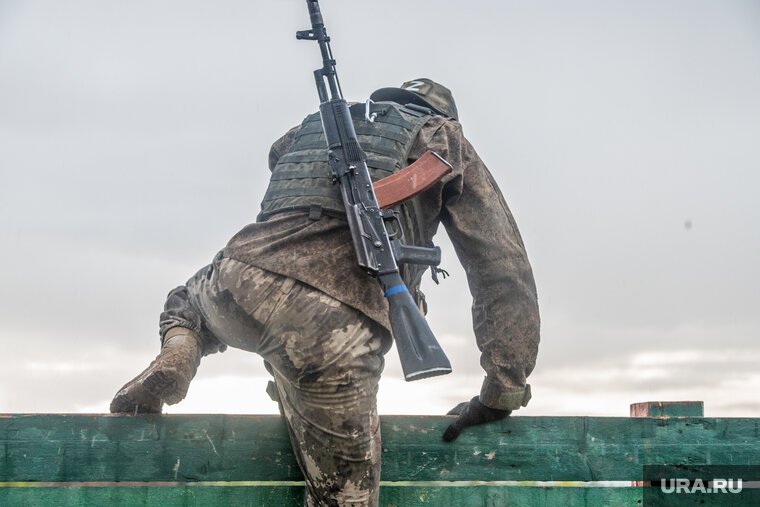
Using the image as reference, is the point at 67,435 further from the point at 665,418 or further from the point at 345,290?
the point at 665,418

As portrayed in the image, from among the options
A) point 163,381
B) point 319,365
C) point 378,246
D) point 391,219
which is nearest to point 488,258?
point 391,219

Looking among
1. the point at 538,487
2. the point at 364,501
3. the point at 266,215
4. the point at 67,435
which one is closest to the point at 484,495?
the point at 538,487

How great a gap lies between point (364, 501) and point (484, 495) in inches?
27.2

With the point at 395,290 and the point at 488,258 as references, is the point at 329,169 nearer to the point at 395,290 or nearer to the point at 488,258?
the point at 395,290

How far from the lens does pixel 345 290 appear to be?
3125 millimetres

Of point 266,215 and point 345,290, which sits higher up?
point 266,215

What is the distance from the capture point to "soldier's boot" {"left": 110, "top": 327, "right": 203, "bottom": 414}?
3199 mm

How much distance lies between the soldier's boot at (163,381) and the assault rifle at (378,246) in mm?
823

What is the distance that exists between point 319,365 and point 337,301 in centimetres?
25

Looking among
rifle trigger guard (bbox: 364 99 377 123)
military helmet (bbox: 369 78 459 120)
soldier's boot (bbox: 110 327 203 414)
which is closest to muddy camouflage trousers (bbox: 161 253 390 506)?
soldier's boot (bbox: 110 327 203 414)

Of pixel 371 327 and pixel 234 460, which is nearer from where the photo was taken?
pixel 371 327

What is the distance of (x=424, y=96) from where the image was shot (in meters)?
3.96

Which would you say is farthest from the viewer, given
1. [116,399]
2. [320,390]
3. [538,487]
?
[538,487]

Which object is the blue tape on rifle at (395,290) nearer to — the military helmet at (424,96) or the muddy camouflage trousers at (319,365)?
the muddy camouflage trousers at (319,365)
